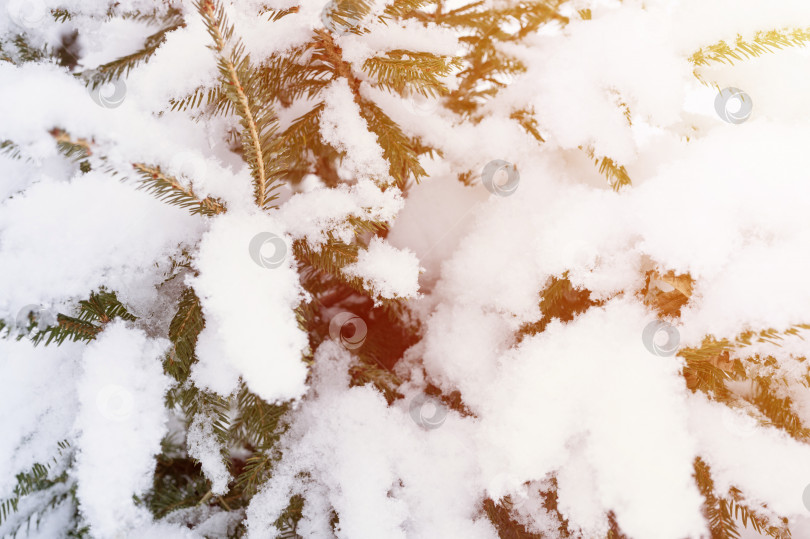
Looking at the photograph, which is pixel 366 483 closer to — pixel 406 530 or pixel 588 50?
pixel 406 530

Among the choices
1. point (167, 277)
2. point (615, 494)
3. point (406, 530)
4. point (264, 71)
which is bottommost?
point (406, 530)

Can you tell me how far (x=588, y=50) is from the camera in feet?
3.57

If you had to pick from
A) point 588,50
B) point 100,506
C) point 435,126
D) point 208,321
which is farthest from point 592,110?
point 100,506

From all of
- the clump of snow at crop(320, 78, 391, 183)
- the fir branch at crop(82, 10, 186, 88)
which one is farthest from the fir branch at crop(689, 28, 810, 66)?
the fir branch at crop(82, 10, 186, 88)

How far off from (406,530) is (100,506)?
2.05 feet
